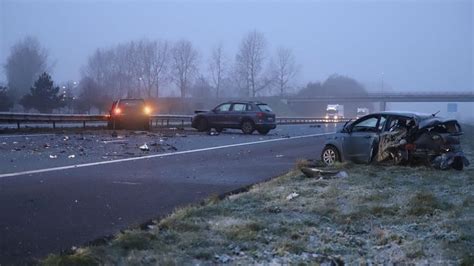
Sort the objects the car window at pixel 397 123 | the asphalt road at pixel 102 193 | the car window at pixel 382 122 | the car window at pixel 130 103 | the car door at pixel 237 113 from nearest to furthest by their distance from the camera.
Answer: the asphalt road at pixel 102 193 → the car window at pixel 397 123 → the car window at pixel 382 122 → the car door at pixel 237 113 → the car window at pixel 130 103

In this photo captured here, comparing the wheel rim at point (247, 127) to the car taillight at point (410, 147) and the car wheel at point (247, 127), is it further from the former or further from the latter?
the car taillight at point (410, 147)

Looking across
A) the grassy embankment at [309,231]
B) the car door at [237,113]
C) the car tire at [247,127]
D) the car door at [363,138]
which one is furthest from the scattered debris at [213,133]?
the grassy embankment at [309,231]

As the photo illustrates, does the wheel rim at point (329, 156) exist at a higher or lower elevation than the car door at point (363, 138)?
lower

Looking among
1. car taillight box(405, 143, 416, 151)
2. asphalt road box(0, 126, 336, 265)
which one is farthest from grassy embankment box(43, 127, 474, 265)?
car taillight box(405, 143, 416, 151)

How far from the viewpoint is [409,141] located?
1260cm

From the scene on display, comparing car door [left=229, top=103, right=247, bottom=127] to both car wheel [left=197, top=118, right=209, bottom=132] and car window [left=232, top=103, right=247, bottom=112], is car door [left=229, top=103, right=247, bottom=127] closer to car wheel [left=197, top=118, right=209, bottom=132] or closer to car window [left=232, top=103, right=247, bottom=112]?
car window [left=232, top=103, right=247, bottom=112]

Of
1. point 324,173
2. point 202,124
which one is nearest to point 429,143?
point 324,173

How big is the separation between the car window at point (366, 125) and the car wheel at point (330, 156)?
731mm

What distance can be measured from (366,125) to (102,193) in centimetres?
700

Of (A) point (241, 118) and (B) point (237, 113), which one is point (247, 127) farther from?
(B) point (237, 113)

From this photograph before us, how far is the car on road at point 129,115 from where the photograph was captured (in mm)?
31109

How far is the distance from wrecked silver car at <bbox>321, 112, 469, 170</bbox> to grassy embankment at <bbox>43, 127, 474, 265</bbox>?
274 cm

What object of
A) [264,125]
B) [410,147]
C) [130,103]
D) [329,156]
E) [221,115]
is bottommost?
[329,156]

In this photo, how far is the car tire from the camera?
3053cm
